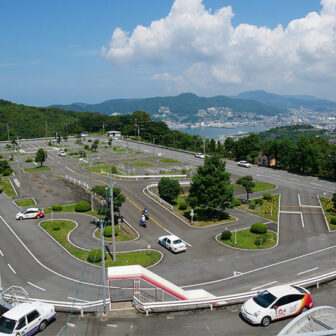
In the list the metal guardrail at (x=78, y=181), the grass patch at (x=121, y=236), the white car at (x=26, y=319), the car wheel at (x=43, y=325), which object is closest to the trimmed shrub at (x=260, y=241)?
the grass patch at (x=121, y=236)

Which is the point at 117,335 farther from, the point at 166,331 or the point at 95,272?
the point at 95,272

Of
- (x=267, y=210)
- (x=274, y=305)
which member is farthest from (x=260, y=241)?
(x=274, y=305)

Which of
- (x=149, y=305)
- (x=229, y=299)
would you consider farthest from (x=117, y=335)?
(x=229, y=299)

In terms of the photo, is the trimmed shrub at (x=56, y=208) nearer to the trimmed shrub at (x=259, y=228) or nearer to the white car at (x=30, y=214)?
the white car at (x=30, y=214)

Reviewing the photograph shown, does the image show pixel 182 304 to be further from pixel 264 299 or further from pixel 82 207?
pixel 82 207

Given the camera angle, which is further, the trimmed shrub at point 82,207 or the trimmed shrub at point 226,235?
the trimmed shrub at point 82,207

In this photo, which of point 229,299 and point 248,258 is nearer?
point 229,299

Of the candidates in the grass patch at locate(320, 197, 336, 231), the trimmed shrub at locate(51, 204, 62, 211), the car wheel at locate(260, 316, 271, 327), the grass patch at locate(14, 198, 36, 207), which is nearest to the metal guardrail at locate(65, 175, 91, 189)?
the trimmed shrub at locate(51, 204, 62, 211)

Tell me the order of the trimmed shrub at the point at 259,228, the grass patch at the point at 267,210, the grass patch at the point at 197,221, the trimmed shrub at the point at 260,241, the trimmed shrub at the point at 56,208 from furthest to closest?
the trimmed shrub at the point at 56,208 → the grass patch at the point at 267,210 → the grass patch at the point at 197,221 → the trimmed shrub at the point at 259,228 → the trimmed shrub at the point at 260,241
